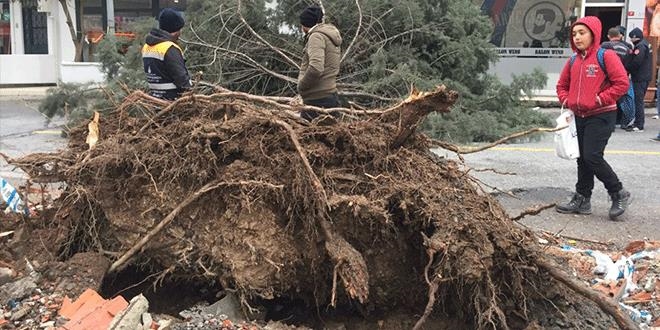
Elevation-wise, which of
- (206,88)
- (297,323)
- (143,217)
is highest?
(206,88)

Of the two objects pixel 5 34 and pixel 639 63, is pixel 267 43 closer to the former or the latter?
pixel 639 63

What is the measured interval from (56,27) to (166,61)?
53.3 feet

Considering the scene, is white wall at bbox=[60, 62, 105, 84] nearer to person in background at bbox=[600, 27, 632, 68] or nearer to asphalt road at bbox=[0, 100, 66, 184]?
asphalt road at bbox=[0, 100, 66, 184]

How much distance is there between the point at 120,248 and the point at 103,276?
0.78ft

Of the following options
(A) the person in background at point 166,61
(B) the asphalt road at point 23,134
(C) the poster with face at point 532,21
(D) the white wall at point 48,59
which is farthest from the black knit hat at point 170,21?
(D) the white wall at point 48,59

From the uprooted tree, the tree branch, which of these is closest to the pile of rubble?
the uprooted tree

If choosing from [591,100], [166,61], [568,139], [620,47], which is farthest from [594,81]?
[620,47]

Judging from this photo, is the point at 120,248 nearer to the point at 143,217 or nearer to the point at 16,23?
the point at 143,217

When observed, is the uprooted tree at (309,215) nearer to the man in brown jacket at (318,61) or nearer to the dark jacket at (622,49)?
the man in brown jacket at (318,61)

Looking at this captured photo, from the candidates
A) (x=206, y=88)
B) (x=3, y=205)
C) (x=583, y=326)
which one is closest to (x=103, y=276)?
(x=3, y=205)

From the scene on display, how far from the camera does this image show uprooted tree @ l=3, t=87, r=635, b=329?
3496 mm

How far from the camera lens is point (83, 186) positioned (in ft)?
13.0

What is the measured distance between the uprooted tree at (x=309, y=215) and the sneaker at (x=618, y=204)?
2.40 meters

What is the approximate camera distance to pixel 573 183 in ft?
23.1
